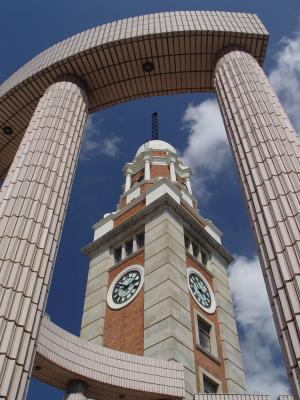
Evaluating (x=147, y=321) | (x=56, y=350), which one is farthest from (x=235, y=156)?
(x=147, y=321)

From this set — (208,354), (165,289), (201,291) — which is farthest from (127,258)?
(208,354)

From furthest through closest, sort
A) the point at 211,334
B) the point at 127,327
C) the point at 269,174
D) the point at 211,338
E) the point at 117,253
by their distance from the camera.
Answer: the point at 117,253
the point at 211,334
the point at 211,338
the point at 127,327
the point at 269,174

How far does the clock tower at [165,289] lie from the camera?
28.7 meters

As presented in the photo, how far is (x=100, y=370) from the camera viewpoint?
22.3 m

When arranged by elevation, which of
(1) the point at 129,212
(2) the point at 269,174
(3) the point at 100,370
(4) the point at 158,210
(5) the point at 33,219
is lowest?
(5) the point at 33,219

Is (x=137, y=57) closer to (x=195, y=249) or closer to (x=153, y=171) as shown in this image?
(x=195, y=249)

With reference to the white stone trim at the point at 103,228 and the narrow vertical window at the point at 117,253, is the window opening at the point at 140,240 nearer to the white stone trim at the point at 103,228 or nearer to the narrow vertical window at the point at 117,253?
the narrow vertical window at the point at 117,253

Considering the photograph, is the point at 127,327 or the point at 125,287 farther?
the point at 125,287

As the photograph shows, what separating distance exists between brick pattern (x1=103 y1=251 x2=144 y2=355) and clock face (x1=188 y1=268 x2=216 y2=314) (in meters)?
3.77

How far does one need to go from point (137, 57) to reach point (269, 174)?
25.6ft

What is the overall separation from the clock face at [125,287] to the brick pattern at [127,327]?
1.51 ft

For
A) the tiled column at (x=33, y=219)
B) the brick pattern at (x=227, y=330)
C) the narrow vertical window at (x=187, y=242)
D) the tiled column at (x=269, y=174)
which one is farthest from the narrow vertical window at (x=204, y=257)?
the tiled column at (x=269, y=174)

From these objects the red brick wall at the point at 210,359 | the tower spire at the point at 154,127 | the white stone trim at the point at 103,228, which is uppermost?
the tower spire at the point at 154,127

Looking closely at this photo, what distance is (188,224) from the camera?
1484 inches
